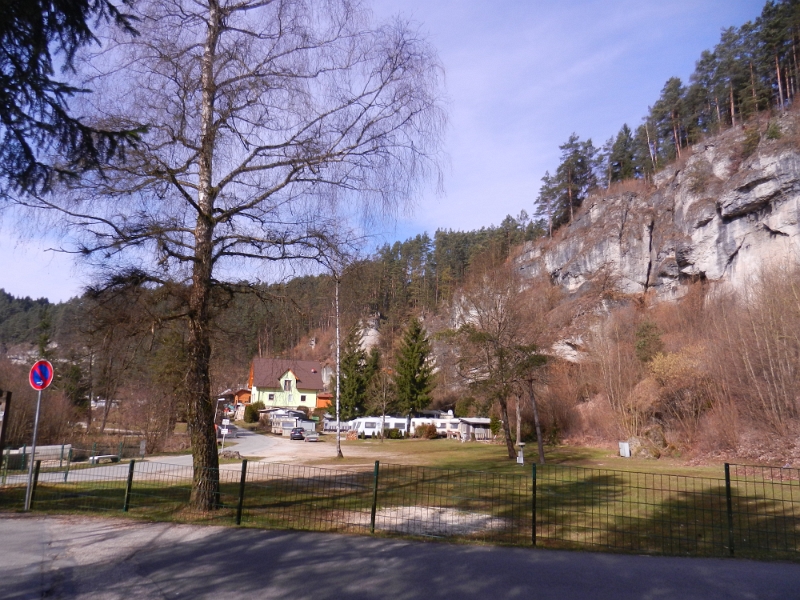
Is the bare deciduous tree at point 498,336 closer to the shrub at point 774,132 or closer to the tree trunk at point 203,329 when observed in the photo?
the tree trunk at point 203,329

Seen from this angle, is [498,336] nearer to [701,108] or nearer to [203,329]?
[203,329]

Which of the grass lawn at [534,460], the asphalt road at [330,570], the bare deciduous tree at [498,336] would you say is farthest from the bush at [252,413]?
the asphalt road at [330,570]

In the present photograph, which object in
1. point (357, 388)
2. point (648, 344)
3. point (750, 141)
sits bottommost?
point (357, 388)

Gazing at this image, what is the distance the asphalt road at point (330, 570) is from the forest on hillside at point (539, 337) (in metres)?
3.05

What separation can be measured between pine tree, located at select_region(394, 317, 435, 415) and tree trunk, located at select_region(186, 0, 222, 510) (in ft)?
149

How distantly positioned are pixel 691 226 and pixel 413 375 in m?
30.3

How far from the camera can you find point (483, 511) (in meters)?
11.5

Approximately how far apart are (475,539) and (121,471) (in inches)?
581

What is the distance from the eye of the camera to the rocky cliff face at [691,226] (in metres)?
46.9

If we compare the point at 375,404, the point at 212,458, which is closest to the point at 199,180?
the point at 212,458

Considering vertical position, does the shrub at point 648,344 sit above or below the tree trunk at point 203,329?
above

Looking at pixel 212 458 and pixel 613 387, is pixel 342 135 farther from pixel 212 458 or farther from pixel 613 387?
pixel 613 387

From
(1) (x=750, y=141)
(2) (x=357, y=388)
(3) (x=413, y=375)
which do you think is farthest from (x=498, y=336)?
(1) (x=750, y=141)

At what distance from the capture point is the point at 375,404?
181 feet
